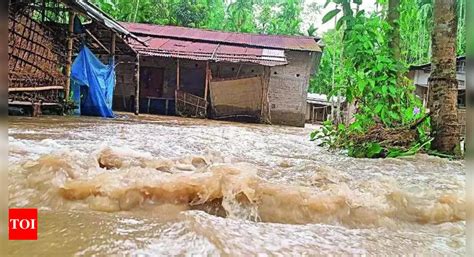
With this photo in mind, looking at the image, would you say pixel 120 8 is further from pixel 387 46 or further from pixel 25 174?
pixel 25 174

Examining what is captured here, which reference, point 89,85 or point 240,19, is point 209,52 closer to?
point 89,85

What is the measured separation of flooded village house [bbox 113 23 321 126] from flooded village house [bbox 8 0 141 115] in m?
3.62

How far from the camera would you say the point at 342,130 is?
20.5 ft

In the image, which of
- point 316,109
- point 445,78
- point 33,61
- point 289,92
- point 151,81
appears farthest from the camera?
point 316,109

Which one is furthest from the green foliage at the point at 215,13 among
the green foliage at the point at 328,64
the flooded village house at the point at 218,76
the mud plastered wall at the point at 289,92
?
the mud plastered wall at the point at 289,92

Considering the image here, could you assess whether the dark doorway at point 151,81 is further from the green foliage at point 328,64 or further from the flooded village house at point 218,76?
the green foliage at point 328,64

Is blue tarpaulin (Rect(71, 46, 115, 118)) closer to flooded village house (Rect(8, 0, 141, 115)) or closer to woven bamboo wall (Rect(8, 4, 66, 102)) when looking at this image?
flooded village house (Rect(8, 0, 141, 115))

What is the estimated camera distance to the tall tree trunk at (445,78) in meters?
4.90

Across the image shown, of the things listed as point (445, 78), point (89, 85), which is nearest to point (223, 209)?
point (445, 78)

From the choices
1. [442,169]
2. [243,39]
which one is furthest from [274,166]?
[243,39]

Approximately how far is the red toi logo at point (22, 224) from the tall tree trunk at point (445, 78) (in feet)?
15.0

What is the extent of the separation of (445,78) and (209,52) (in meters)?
10.1

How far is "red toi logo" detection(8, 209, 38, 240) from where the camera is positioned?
61.5 inches

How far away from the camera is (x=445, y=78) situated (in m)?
4.92
